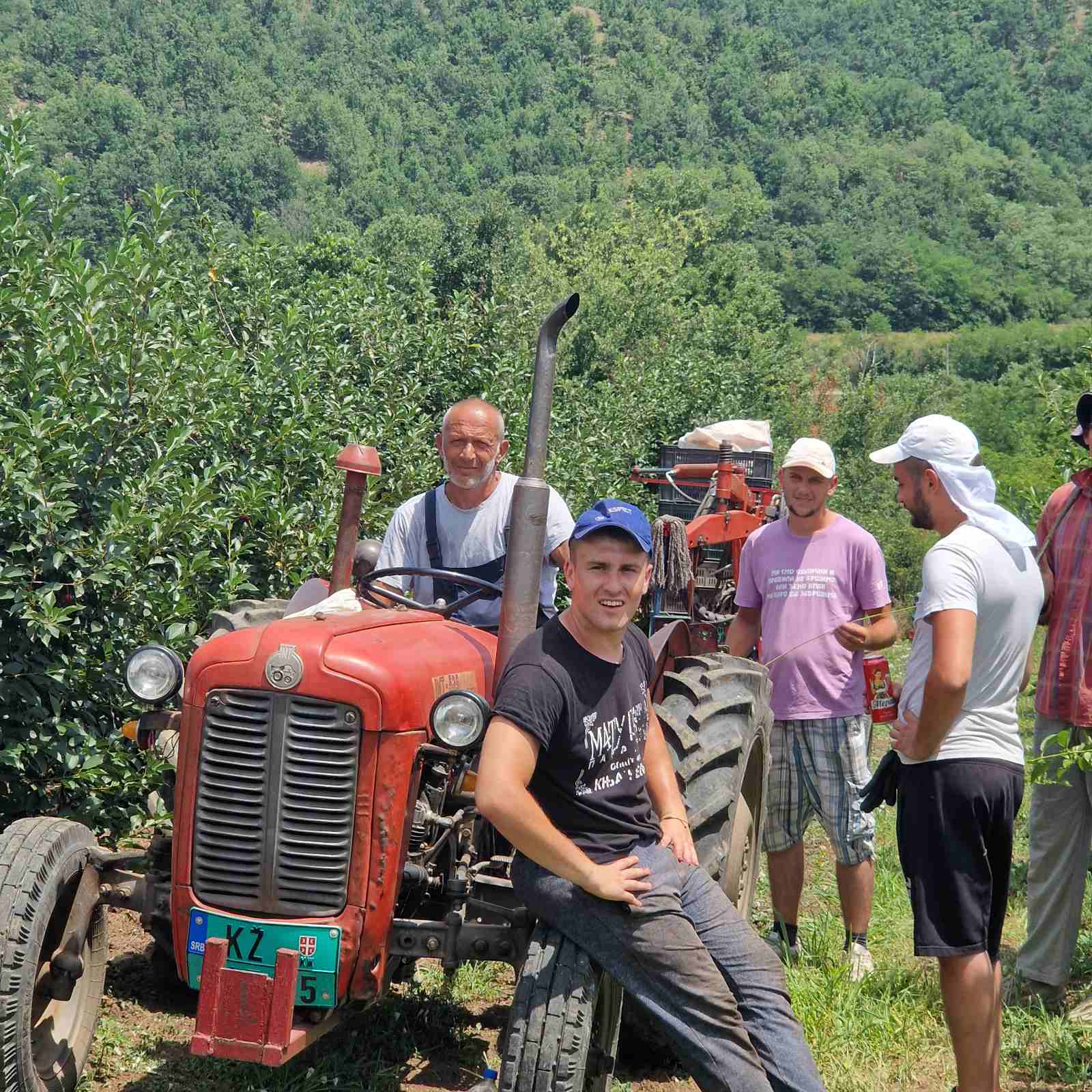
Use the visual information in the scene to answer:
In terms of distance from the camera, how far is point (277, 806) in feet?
11.4

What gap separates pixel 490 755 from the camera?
Result: 9.80ft

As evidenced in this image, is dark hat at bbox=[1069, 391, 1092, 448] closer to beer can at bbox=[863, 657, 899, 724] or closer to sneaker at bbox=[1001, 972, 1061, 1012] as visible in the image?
beer can at bbox=[863, 657, 899, 724]

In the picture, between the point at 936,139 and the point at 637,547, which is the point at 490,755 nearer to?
the point at 637,547

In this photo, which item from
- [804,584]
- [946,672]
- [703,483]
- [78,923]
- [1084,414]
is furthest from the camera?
[703,483]

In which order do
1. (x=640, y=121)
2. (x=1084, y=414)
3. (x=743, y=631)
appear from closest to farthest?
1. (x=1084, y=414)
2. (x=743, y=631)
3. (x=640, y=121)

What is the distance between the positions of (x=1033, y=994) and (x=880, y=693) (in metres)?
1.39

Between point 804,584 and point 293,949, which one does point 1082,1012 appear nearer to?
point 804,584

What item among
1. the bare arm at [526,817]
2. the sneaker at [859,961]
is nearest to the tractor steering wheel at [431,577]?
the bare arm at [526,817]

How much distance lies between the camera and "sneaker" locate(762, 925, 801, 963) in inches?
199

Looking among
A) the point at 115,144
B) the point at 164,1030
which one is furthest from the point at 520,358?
the point at 115,144

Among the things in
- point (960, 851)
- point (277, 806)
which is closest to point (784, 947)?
point (960, 851)

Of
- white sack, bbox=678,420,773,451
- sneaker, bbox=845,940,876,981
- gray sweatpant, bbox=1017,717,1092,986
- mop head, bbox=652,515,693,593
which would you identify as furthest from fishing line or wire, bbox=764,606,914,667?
white sack, bbox=678,420,773,451

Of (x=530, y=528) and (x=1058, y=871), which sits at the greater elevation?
(x=530, y=528)

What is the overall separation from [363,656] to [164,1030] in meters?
1.58
